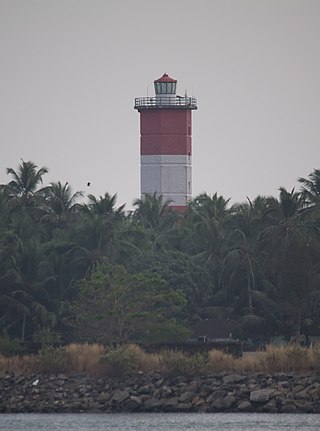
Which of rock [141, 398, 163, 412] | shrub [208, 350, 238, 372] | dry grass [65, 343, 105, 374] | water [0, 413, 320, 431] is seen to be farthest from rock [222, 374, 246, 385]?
dry grass [65, 343, 105, 374]

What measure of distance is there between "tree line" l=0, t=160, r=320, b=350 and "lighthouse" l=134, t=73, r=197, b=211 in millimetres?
10457

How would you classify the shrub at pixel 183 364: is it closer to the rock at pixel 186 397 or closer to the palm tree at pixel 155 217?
the rock at pixel 186 397

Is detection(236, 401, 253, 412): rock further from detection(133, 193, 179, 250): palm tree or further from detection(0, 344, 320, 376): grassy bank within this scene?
detection(133, 193, 179, 250): palm tree

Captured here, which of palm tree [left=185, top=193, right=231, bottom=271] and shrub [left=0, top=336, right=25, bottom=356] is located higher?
palm tree [left=185, top=193, right=231, bottom=271]

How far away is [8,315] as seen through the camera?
255 ft

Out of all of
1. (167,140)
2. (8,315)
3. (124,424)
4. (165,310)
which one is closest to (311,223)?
(165,310)

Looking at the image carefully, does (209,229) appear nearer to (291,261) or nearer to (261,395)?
(291,261)

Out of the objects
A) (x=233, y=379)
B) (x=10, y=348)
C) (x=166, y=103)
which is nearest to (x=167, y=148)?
(x=166, y=103)

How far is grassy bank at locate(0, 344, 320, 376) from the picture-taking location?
59.2 meters

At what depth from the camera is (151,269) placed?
262ft

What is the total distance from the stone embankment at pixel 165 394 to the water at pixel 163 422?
2.62 feet

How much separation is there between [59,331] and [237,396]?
75.1 feet

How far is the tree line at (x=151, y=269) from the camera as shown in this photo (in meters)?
73.1

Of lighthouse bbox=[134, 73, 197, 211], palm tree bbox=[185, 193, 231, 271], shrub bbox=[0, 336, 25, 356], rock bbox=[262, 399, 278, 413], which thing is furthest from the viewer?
lighthouse bbox=[134, 73, 197, 211]
